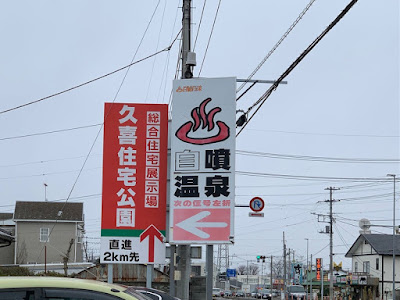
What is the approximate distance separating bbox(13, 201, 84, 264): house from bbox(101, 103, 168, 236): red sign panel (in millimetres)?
33567

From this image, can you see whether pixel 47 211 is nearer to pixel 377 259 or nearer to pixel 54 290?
pixel 377 259

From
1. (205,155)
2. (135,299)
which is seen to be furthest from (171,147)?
(135,299)

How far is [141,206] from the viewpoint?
18.1m

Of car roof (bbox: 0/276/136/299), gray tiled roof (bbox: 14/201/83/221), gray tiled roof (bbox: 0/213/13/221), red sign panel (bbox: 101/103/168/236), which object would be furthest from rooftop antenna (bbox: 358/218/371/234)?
car roof (bbox: 0/276/136/299)

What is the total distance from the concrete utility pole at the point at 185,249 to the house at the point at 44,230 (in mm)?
33484

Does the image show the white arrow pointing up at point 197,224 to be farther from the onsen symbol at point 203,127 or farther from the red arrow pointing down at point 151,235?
the onsen symbol at point 203,127

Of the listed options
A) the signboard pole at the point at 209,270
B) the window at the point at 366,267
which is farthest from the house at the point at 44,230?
the signboard pole at the point at 209,270

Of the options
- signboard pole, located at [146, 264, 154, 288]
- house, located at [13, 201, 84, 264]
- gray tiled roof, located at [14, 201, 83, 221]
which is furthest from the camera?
gray tiled roof, located at [14, 201, 83, 221]

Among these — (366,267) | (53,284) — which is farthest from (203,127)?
(366,267)

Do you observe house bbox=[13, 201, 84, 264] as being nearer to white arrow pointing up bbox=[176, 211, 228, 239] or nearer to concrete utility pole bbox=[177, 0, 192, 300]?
concrete utility pole bbox=[177, 0, 192, 300]

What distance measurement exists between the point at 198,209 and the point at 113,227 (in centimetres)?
284

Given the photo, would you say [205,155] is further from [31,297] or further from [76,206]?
[76,206]

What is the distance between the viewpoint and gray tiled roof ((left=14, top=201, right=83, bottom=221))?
51.5 m

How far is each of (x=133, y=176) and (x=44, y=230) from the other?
3554cm
